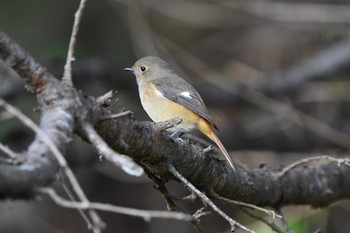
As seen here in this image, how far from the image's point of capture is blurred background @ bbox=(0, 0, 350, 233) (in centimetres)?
654

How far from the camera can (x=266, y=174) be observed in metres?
4.14

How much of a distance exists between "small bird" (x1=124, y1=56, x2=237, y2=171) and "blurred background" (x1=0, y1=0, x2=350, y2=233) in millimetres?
899

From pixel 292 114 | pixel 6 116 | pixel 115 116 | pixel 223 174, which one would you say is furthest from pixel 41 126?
pixel 292 114

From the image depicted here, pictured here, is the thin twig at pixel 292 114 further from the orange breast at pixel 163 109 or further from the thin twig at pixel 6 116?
the thin twig at pixel 6 116

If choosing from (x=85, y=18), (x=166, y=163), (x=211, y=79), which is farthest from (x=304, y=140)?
(x=166, y=163)

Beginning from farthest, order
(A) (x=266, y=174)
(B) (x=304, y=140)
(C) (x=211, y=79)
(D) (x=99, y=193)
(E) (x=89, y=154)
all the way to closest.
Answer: (D) (x=99, y=193)
(C) (x=211, y=79)
(B) (x=304, y=140)
(E) (x=89, y=154)
(A) (x=266, y=174)

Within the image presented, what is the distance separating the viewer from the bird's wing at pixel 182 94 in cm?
448

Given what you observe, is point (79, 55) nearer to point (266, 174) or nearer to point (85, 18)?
point (85, 18)

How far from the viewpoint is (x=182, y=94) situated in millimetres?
4762

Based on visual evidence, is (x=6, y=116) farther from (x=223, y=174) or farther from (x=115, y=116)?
(x=115, y=116)

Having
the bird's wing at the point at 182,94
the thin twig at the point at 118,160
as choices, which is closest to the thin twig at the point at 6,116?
the bird's wing at the point at 182,94

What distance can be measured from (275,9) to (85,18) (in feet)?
7.15

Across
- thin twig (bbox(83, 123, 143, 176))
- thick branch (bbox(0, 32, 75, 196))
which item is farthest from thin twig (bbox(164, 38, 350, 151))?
thin twig (bbox(83, 123, 143, 176))

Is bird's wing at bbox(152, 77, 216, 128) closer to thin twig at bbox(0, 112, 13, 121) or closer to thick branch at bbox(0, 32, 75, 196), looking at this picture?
thin twig at bbox(0, 112, 13, 121)
